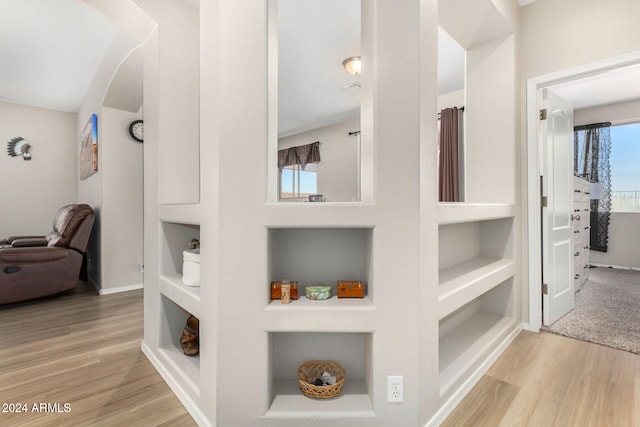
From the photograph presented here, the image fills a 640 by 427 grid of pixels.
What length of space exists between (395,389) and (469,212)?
3.44 ft

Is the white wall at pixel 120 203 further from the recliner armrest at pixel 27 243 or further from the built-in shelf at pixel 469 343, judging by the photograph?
the built-in shelf at pixel 469 343

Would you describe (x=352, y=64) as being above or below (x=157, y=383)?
above

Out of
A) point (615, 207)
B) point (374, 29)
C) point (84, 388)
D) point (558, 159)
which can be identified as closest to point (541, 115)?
point (558, 159)

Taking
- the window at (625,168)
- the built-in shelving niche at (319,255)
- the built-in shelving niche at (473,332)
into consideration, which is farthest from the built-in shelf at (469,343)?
the window at (625,168)

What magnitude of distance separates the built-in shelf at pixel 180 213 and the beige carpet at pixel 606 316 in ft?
9.08

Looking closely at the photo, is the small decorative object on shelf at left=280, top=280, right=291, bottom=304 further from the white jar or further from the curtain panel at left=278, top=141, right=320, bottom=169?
the curtain panel at left=278, top=141, right=320, bottom=169

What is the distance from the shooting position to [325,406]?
1.36m

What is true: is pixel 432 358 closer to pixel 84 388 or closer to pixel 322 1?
pixel 84 388

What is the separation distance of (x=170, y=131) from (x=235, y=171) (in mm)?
902

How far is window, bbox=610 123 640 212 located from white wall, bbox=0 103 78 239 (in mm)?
8788

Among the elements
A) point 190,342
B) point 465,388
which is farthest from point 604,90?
point 190,342

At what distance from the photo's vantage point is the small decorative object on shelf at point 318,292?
1.41 m

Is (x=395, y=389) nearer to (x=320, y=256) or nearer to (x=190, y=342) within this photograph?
(x=320, y=256)

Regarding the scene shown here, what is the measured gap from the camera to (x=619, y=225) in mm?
4957
